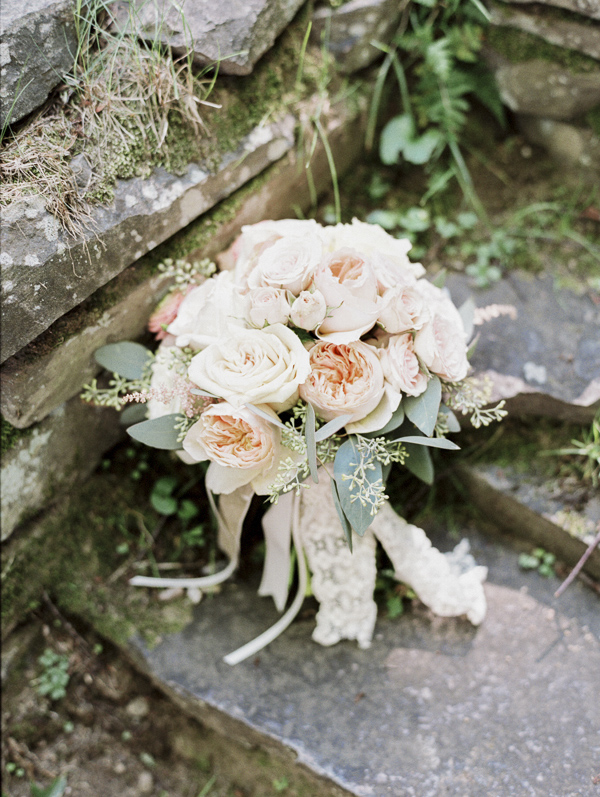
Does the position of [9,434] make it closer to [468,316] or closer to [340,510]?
[340,510]

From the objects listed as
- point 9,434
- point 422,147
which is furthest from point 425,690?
point 422,147

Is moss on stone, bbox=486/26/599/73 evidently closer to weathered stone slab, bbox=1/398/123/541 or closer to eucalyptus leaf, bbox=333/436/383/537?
eucalyptus leaf, bbox=333/436/383/537

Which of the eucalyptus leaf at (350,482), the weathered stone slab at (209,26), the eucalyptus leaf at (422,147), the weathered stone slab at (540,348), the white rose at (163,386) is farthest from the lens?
the eucalyptus leaf at (422,147)

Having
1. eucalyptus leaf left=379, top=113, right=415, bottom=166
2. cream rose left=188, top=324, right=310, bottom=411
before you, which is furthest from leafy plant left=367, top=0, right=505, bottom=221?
cream rose left=188, top=324, right=310, bottom=411

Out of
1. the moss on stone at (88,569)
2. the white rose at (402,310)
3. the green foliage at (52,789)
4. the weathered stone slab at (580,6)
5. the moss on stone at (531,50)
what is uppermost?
the weathered stone slab at (580,6)

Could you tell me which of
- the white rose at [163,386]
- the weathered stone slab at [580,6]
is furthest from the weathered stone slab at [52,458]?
the weathered stone slab at [580,6]

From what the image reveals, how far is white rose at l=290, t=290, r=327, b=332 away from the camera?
139 centimetres

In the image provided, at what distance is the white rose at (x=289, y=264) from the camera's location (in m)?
1.44

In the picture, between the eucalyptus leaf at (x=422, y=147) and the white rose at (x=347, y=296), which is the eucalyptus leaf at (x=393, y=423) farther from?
the eucalyptus leaf at (x=422, y=147)

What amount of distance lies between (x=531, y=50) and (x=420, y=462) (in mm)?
1440

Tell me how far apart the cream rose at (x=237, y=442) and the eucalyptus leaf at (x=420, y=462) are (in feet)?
1.27

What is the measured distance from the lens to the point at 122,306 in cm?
174

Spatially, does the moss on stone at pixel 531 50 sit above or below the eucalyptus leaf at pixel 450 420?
above

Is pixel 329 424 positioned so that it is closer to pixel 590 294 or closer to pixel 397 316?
pixel 397 316
